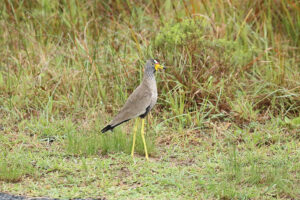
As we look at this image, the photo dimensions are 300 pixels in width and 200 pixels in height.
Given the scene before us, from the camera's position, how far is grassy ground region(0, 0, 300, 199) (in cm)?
493

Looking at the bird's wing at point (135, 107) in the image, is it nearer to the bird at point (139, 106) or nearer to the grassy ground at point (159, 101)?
the bird at point (139, 106)

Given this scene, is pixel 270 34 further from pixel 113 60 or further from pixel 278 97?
pixel 113 60

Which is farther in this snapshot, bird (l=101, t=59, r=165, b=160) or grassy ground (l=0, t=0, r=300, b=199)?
bird (l=101, t=59, r=165, b=160)

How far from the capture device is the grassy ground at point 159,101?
4.93 meters

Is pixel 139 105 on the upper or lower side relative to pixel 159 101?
upper

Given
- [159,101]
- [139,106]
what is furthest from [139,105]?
[159,101]

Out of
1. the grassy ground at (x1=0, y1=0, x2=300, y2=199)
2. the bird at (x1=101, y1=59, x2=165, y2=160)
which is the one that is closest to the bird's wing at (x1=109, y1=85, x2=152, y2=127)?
the bird at (x1=101, y1=59, x2=165, y2=160)

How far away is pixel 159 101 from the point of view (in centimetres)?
692

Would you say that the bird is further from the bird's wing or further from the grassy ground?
the grassy ground

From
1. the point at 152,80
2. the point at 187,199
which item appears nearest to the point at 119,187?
the point at 187,199

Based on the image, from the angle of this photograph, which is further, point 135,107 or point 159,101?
point 159,101

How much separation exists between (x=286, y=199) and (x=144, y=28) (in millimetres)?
4558

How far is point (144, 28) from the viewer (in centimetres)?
845

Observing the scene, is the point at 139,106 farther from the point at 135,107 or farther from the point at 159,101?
the point at 159,101
